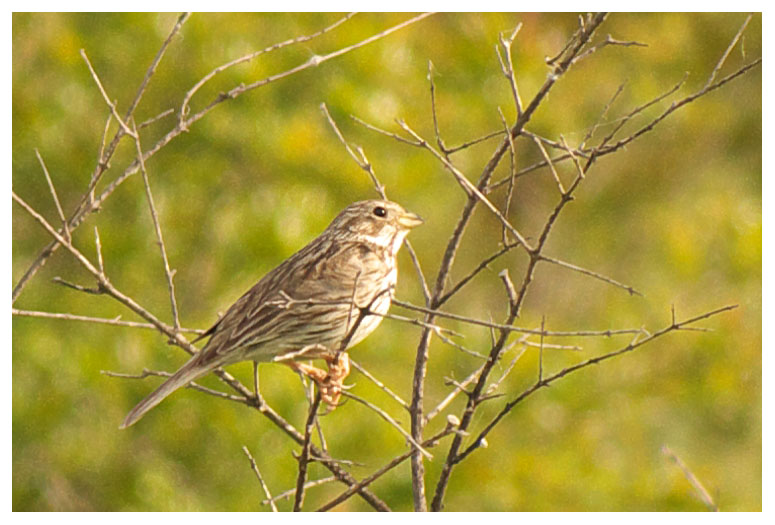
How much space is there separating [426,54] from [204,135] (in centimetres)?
161

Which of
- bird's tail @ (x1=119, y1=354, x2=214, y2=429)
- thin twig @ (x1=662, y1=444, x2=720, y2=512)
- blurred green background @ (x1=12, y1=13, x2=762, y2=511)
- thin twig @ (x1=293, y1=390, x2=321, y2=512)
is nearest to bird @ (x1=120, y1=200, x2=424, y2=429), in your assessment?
bird's tail @ (x1=119, y1=354, x2=214, y2=429)

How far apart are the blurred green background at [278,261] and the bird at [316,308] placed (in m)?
1.96

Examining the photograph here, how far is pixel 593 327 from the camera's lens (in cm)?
877

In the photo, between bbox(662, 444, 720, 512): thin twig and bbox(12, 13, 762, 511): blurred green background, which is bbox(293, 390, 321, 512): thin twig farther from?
bbox(12, 13, 762, 511): blurred green background

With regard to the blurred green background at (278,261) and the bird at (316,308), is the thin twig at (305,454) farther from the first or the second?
the blurred green background at (278,261)

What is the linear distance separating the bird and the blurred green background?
196 centimetres

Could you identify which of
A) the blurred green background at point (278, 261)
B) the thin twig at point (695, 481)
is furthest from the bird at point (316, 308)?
the blurred green background at point (278, 261)

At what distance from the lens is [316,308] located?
148 inches

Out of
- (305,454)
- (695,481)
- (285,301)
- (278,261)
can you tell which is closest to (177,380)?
(285,301)

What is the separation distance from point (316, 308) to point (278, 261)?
295 cm

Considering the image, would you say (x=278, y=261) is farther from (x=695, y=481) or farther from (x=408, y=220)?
(x=695, y=481)

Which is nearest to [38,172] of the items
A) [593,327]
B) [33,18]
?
[33,18]

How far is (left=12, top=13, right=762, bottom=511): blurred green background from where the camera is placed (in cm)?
673

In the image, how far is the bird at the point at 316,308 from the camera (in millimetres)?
3600
